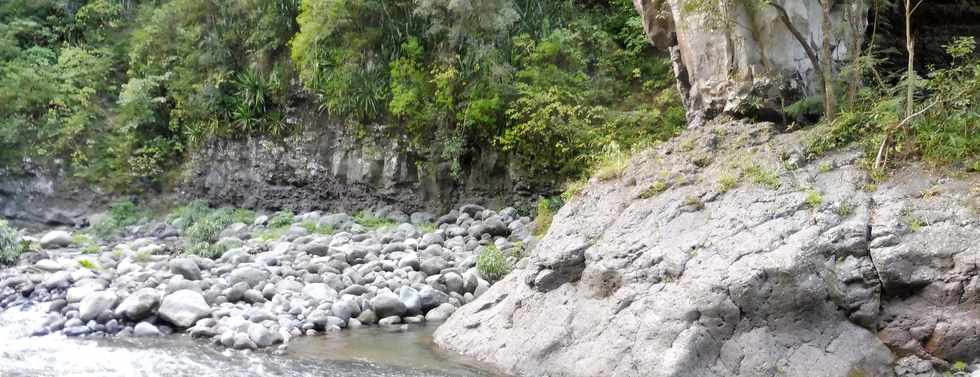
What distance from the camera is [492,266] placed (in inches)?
458

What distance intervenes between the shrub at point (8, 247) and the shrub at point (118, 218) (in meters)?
4.21

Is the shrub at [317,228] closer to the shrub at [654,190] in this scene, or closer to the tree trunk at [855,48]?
the shrub at [654,190]

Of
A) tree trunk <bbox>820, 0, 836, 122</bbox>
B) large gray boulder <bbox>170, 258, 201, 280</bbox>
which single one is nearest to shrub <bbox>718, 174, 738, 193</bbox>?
tree trunk <bbox>820, 0, 836, 122</bbox>

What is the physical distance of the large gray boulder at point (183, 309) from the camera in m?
9.17

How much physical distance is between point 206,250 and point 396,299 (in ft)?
17.4

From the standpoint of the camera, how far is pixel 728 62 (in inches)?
428

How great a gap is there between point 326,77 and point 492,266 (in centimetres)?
830

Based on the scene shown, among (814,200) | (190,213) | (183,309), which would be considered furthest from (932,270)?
(190,213)

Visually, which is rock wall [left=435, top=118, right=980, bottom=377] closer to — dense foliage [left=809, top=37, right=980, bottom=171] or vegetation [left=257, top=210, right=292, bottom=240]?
dense foliage [left=809, top=37, right=980, bottom=171]

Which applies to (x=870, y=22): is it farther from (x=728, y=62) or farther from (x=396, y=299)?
(x=396, y=299)

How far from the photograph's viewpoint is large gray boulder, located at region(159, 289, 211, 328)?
9.17 meters

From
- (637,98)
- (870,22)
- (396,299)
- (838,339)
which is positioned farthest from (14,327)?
(870,22)

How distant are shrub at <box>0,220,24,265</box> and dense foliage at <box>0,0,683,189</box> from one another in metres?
6.88

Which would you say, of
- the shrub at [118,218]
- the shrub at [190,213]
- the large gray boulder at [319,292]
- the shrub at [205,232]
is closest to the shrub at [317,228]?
the shrub at [205,232]
